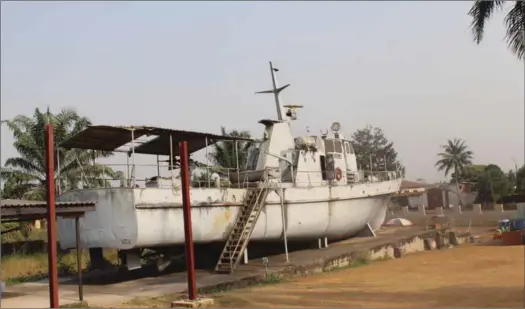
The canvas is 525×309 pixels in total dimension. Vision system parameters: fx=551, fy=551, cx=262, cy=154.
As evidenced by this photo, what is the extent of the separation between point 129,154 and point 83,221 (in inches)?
138

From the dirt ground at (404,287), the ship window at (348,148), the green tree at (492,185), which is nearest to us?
the dirt ground at (404,287)

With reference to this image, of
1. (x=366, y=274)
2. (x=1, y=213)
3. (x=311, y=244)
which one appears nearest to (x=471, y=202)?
(x=311, y=244)

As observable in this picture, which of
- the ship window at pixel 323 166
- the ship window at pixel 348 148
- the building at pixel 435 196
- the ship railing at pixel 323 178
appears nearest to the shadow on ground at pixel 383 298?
the ship railing at pixel 323 178

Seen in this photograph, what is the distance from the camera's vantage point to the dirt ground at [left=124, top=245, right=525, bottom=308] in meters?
12.4

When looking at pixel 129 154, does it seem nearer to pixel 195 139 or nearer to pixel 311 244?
pixel 195 139

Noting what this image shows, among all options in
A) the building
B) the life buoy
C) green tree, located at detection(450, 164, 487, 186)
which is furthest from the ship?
green tree, located at detection(450, 164, 487, 186)

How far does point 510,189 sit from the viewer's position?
5450cm

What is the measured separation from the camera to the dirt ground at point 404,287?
40.6 feet

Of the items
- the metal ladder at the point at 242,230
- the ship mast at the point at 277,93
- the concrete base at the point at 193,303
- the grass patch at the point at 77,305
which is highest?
the ship mast at the point at 277,93

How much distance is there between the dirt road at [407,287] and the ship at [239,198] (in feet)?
9.37

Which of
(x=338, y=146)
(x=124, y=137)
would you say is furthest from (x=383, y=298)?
(x=338, y=146)

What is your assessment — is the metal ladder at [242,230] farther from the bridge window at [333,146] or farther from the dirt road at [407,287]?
the bridge window at [333,146]

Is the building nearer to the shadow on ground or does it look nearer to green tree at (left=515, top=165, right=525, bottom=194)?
green tree at (left=515, top=165, right=525, bottom=194)

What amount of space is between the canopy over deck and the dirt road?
5.28m
